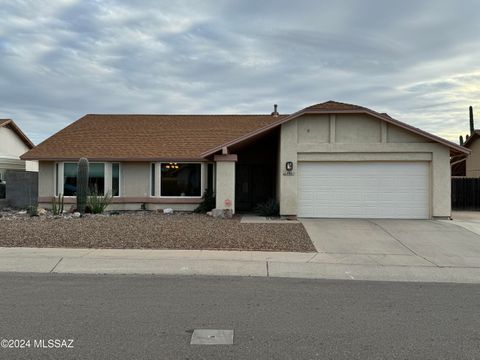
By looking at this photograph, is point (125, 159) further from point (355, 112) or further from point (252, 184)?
point (355, 112)

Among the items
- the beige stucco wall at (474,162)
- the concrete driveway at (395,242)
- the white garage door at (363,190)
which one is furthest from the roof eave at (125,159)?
the beige stucco wall at (474,162)

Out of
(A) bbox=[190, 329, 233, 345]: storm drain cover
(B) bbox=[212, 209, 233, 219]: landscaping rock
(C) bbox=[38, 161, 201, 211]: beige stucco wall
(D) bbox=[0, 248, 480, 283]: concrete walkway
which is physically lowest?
(A) bbox=[190, 329, 233, 345]: storm drain cover

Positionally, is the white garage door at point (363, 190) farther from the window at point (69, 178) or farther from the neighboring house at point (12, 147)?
the neighboring house at point (12, 147)

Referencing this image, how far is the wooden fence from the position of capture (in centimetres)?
2236

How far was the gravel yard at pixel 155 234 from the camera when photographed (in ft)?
37.1

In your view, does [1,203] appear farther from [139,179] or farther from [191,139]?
[191,139]

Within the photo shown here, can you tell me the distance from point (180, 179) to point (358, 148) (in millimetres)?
8167

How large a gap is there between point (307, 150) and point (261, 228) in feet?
13.8

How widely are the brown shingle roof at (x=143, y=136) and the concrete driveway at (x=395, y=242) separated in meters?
7.63

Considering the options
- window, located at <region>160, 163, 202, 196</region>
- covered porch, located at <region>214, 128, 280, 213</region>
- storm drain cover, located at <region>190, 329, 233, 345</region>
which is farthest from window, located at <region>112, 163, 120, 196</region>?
storm drain cover, located at <region>190, 329, 233, 345</region>

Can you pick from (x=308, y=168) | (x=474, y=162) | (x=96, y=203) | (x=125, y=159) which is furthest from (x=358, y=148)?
(x=474, y=162)

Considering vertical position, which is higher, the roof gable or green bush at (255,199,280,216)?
the roof gable

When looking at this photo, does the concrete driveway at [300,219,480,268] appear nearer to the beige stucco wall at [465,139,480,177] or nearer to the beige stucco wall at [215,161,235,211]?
the beige stucco wall at [215,161,235,211]

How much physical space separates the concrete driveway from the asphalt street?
2150 millimetres
